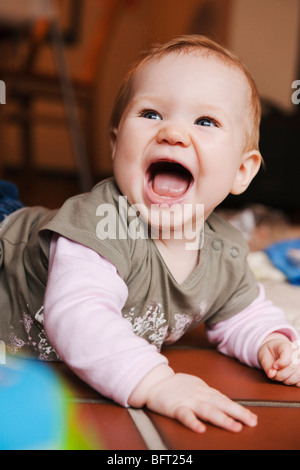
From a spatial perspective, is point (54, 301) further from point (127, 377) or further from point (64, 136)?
point (64, 136)

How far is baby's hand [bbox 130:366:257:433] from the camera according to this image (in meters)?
0.53

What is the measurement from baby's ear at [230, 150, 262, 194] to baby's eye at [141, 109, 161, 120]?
0.51 feet

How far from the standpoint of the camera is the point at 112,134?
0.80 m

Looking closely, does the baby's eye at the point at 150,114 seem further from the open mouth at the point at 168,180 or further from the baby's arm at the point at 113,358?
the baby's arm at the point at 113,358

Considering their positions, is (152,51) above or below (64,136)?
above

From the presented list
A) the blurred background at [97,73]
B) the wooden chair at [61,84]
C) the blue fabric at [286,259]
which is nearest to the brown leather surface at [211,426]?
the blue fabric at [286,259]

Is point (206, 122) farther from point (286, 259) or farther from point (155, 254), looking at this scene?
point (286, 259)

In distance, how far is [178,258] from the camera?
742 millimetres

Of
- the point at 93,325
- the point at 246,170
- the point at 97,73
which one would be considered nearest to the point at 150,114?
the point at 246,170

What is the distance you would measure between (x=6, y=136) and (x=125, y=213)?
416 centimetres

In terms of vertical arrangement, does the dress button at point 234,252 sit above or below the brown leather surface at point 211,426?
above

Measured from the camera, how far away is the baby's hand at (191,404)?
532mm

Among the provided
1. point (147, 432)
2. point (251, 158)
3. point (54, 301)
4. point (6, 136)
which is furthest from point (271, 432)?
point (6, 136)

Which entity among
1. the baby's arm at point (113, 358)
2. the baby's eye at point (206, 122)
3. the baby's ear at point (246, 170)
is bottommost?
the baby's arm at point (113, 358)
